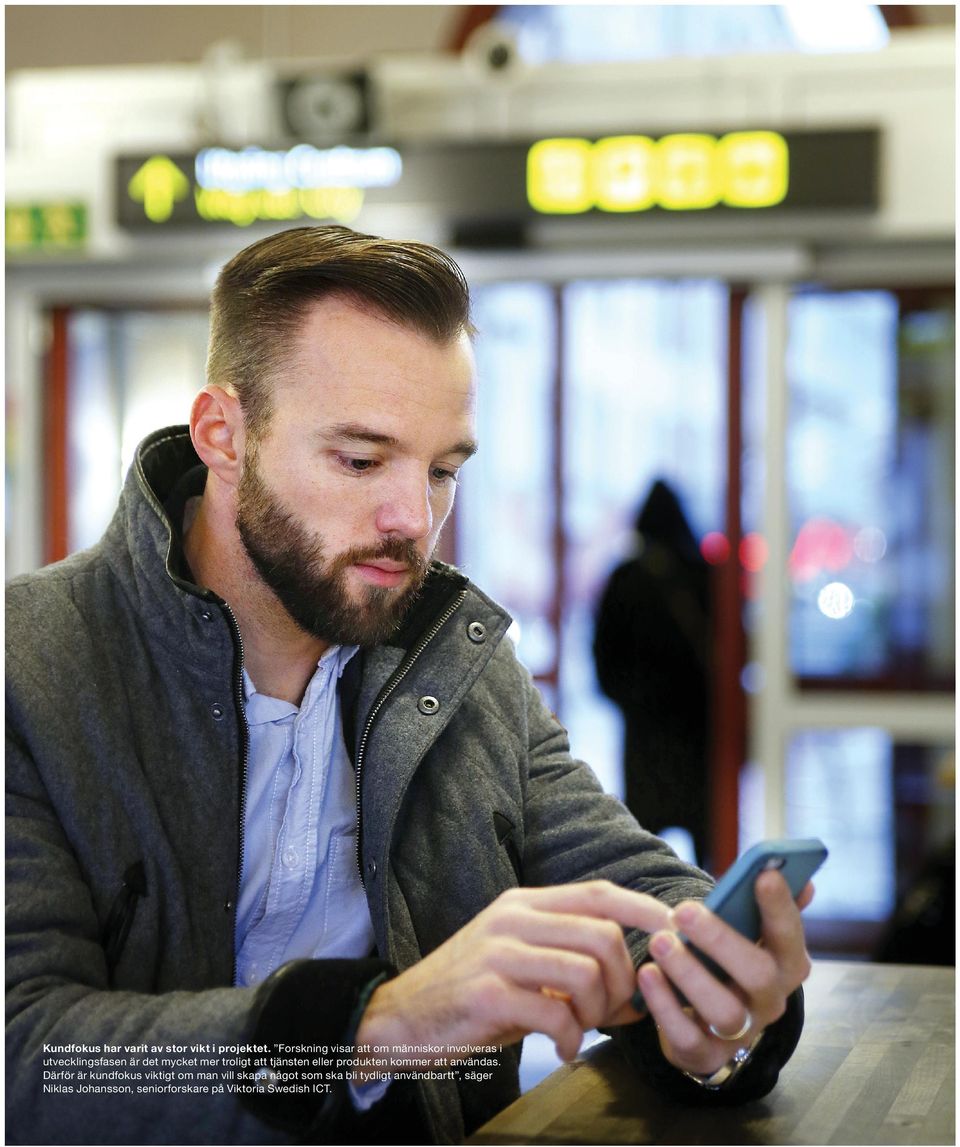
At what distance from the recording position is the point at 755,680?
12.8 feet

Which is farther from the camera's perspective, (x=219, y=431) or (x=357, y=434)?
(x=219, y=431)

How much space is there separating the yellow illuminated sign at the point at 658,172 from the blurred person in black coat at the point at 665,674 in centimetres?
95

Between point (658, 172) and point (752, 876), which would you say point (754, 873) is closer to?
point (752, 876)

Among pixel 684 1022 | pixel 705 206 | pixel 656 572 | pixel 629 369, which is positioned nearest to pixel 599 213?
pixel 705 206

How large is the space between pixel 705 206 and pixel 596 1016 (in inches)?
120

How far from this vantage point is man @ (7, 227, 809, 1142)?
36.2 inches

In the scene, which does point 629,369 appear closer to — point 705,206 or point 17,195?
point 705,206

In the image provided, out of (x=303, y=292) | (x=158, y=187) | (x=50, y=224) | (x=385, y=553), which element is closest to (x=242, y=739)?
(x=385, y=553)

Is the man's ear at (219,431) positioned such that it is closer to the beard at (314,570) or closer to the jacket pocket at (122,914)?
the beard at (314,570)

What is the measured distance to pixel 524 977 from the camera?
89cm

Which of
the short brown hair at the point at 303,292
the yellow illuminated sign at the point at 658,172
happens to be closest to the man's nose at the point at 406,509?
the short brown hair at the point at 303,292

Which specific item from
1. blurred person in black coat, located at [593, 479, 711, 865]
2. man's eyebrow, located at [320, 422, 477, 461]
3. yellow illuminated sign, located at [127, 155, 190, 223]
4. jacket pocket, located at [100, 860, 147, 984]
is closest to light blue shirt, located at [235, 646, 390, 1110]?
jacket pocket, located at [100, 860, 147, 984]

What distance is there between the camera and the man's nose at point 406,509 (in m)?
1.10

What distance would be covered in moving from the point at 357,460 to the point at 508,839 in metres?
0.39
